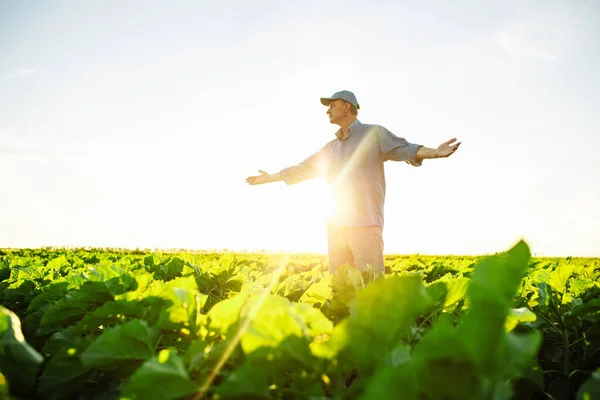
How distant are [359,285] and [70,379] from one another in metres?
1.02

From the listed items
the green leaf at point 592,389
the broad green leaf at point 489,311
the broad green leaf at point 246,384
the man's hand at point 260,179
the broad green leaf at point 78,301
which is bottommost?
the broad green leaf at point 78,301

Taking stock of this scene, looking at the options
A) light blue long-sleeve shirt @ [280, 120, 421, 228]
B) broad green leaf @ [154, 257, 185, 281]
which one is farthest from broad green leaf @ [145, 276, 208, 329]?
light blue long-sleeve shirt @ [280, 120, 421, 228]

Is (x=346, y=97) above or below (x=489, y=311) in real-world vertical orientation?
above

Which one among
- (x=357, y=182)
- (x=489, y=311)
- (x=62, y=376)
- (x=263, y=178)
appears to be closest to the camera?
(x=489, y=311)

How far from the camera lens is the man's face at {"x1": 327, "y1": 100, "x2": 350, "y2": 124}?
586 cm

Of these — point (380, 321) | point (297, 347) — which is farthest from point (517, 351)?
point (297, 347)

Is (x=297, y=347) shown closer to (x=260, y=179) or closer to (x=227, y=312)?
(x=227, y=312)

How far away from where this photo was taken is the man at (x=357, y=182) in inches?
209

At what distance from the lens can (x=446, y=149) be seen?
4207 mm

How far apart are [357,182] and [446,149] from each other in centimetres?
149

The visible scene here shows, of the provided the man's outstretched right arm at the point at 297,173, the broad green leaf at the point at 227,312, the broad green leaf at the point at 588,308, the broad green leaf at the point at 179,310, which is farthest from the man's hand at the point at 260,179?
the broad green leaf at the point at 227,312

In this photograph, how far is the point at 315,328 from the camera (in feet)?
3.29

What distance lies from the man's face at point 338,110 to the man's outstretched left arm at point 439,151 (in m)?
1.51

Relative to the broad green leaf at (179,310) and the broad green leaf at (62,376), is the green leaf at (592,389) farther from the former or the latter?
the broad green leaf at (62,376)
